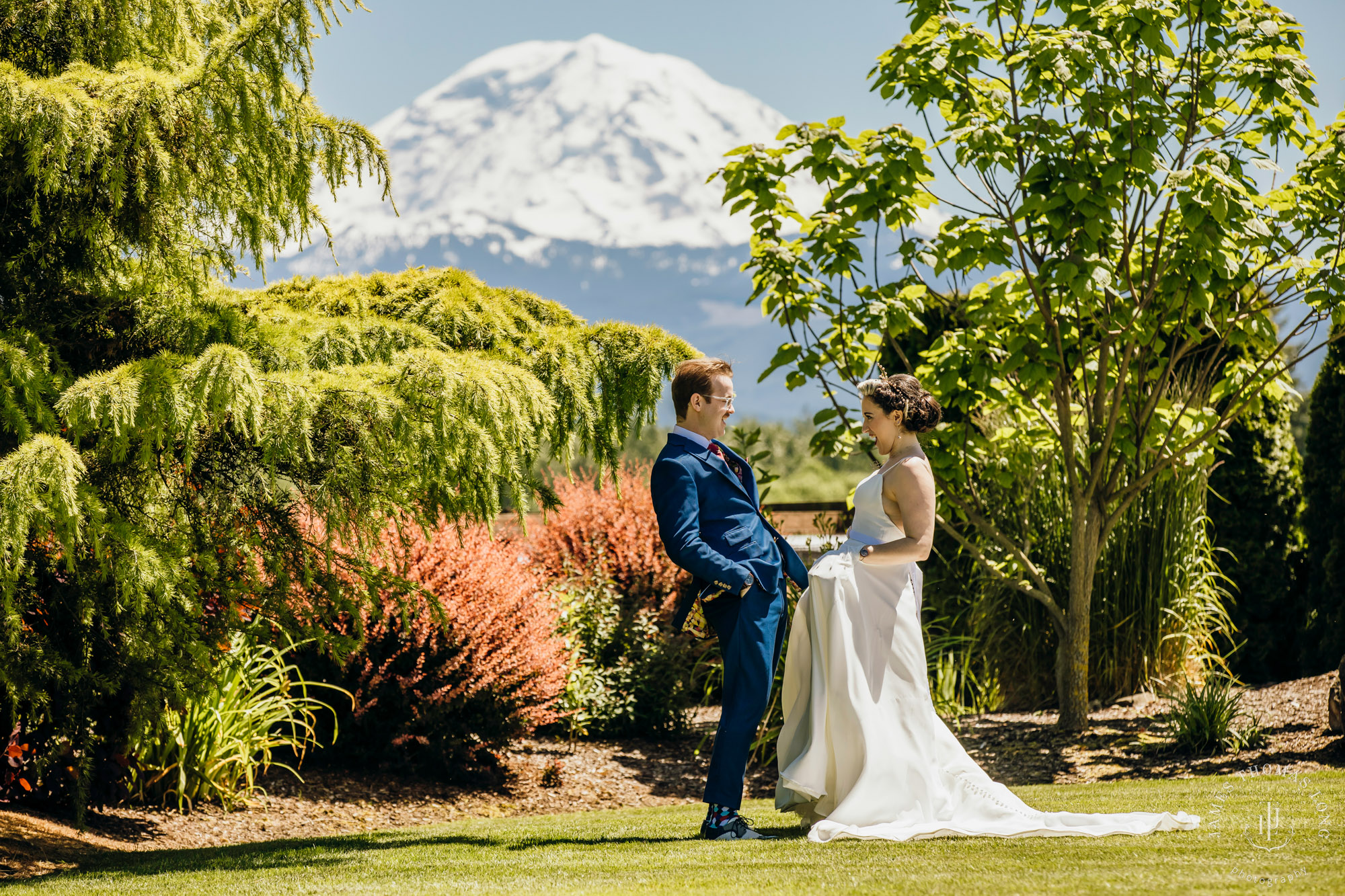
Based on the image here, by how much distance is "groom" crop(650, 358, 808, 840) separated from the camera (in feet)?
12.7

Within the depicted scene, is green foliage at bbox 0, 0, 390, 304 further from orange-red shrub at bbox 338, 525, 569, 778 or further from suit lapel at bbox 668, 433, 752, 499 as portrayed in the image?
orange-red shrub at bbox 338, 525, 569, 778

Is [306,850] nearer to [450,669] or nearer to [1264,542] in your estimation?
[450,669]

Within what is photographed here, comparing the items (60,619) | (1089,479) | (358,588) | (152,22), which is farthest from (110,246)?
(1089,479)

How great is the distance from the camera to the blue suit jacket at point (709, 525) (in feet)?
12.6

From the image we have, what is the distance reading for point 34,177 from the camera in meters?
3.91

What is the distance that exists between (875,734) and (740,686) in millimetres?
514

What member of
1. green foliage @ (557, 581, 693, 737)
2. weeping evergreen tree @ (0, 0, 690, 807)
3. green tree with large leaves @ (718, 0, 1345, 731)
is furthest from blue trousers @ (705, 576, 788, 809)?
green foliage @ (557, 581, 693, 737)

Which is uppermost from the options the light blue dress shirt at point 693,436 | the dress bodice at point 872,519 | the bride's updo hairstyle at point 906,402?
the bride's updo hairstyle at point 906,402

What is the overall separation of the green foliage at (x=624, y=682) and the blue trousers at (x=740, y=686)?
11.6 feet

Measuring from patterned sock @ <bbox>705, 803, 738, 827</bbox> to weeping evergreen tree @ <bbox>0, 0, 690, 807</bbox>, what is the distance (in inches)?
58.9

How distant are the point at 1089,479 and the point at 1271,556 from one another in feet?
9.08

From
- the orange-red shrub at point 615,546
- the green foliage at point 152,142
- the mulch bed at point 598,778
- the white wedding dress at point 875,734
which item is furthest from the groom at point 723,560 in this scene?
the orange-red shrub at point 615,546

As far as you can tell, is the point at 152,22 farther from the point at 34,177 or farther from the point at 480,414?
the point at 480,414

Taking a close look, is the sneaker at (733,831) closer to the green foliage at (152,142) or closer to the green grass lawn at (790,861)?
the green grass lawn at (790,861)
